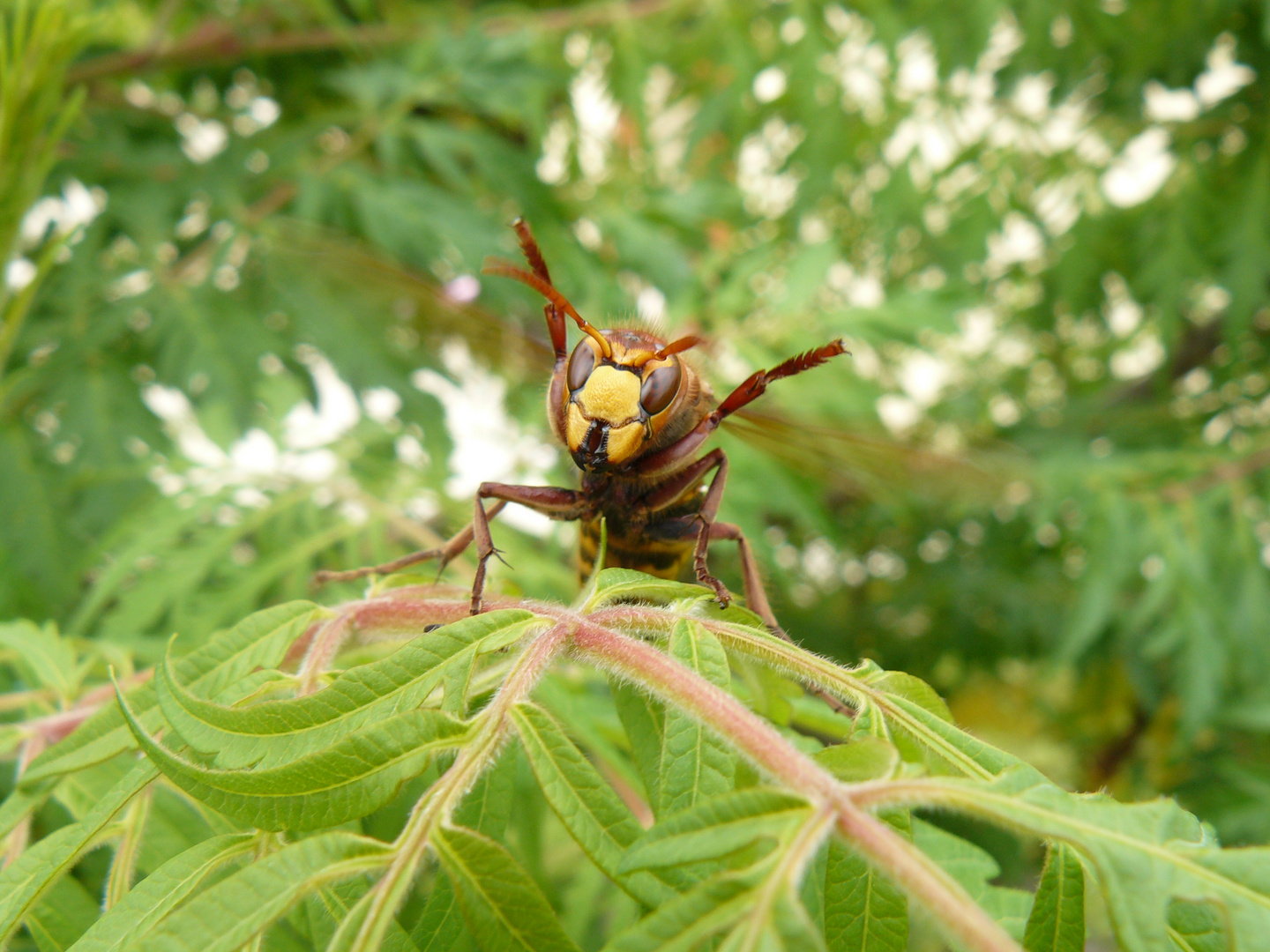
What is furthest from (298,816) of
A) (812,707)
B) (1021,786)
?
(812,707)

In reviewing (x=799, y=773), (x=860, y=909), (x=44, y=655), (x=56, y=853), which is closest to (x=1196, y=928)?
(x=860, y=909)

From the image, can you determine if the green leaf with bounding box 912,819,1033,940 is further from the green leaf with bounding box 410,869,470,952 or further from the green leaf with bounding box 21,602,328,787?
the green leaf with bounding box 21,602,328,787

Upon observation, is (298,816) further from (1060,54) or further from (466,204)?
(1060,54)

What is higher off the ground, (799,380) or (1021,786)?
(799,380)

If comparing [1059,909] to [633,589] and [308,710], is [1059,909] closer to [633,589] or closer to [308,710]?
[633,589]

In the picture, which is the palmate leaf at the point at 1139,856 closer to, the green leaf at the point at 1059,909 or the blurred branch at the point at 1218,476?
the green leaf at the point at 1059,909

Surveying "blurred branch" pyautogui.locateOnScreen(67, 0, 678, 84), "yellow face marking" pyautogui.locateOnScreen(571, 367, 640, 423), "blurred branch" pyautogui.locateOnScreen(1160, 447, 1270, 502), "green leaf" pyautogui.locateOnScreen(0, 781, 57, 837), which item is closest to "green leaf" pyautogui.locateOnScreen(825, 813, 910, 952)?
"yellow face marking" pyautogui.locateOnScreen(571, 367, 640, 423)

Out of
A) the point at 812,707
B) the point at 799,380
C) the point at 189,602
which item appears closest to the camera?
the point at 812,707
